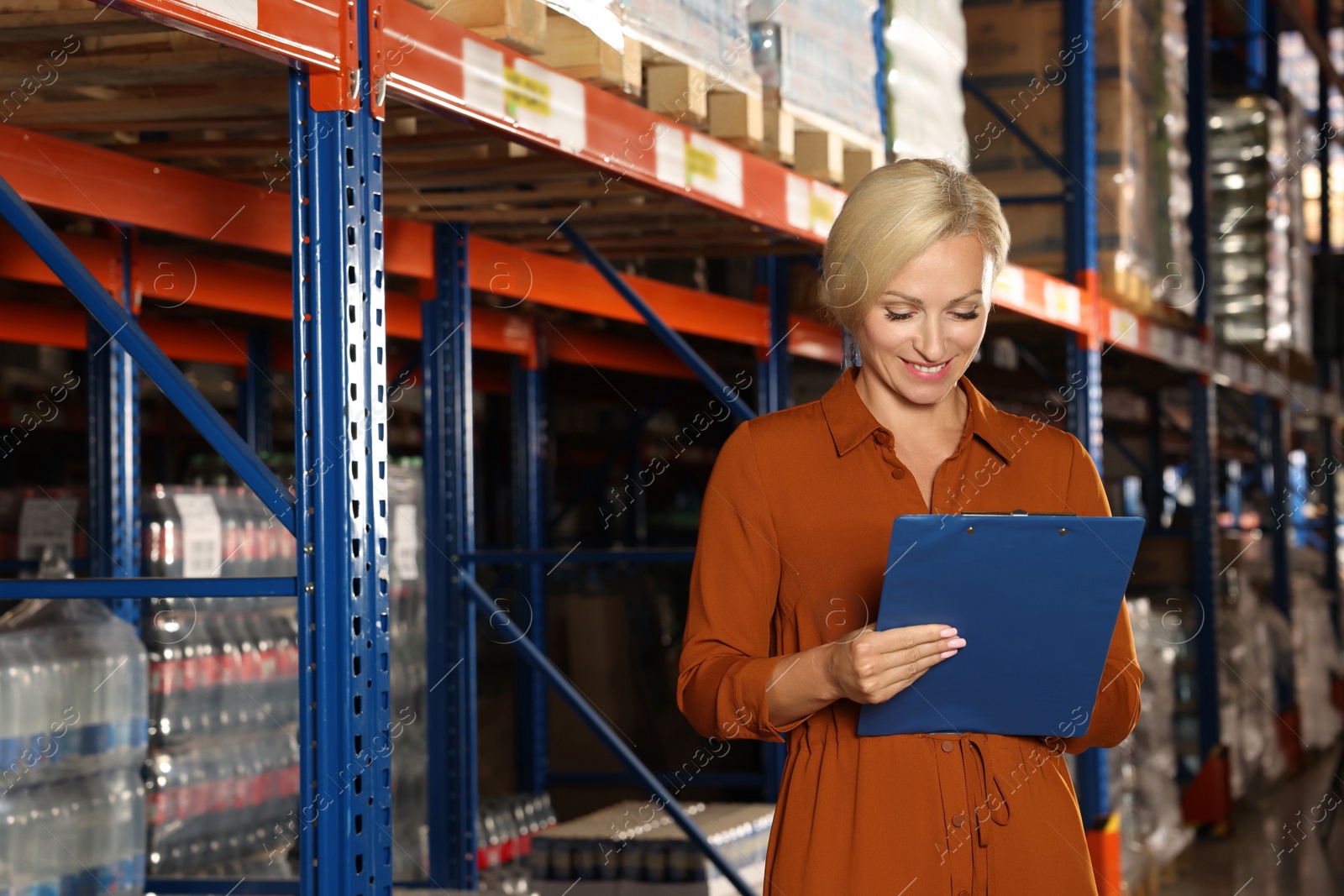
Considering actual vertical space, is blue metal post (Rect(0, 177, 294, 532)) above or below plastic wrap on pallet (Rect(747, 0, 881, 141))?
below

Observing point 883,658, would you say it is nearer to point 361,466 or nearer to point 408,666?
point 361,466

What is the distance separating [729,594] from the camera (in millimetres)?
1949

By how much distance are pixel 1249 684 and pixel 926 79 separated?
568 centimetres

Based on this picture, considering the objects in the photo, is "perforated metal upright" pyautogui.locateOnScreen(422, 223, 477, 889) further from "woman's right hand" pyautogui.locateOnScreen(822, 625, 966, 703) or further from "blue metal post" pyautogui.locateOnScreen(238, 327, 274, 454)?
"blue metal post" pyautogui.locateOnScreen(238, 327, 274, 454)

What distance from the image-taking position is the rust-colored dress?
190 cm

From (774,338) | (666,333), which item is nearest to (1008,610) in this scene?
(666,333)

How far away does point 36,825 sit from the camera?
125 inches

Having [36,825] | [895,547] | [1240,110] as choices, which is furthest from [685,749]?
[895,547]

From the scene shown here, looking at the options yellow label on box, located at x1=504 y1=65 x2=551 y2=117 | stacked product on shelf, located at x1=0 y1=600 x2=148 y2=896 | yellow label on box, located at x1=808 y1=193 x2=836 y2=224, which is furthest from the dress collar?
stacked product on shelf, located at x1=0 y1=600 x2=148 y2=896

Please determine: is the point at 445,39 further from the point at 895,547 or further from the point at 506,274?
the point at 506,274

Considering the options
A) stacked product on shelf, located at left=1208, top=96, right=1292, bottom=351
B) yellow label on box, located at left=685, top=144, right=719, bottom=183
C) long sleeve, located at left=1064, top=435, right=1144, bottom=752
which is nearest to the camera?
long sleeve, located at left=1064, top=435, right=1144, bottom=752

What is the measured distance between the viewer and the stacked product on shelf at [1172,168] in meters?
7.02

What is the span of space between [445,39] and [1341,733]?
10.5 meters

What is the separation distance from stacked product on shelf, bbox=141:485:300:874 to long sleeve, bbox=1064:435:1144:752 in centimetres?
245
